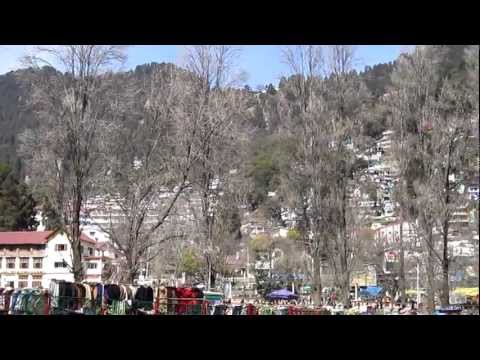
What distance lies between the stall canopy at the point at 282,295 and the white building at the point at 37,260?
2.42 metres

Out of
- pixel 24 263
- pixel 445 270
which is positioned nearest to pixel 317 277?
pixel 445 270

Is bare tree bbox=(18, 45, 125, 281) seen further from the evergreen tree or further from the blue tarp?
the blue tarp

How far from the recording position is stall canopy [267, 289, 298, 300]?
354 inches

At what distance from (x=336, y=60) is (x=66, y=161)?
4.25 metres

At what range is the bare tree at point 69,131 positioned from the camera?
8.60 metres

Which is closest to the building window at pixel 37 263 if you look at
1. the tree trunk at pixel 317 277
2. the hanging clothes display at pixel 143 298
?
the hanging clothes display at pixel 143 298

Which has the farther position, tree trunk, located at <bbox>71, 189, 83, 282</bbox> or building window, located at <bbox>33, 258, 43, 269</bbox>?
tree trunk, located at <bbox>71, 189, 83, 282</bbox>

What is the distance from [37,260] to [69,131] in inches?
71.9

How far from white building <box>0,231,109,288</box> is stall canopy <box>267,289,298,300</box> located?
7.96 ft

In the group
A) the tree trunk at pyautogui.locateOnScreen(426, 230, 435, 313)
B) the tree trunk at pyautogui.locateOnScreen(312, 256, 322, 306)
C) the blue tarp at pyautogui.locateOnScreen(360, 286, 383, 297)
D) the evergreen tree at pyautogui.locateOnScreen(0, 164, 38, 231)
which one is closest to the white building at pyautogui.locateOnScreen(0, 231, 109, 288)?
the evergreen tree at pyautogui.locateOnScreen(0, 164, 38, 231)

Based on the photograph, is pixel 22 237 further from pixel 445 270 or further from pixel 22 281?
pixel 445 270

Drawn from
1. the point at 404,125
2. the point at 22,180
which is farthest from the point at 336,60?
the point at 22,180

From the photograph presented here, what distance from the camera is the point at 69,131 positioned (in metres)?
8.66

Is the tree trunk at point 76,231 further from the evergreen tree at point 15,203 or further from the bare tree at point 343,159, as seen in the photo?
the bare tree at point 343,159
